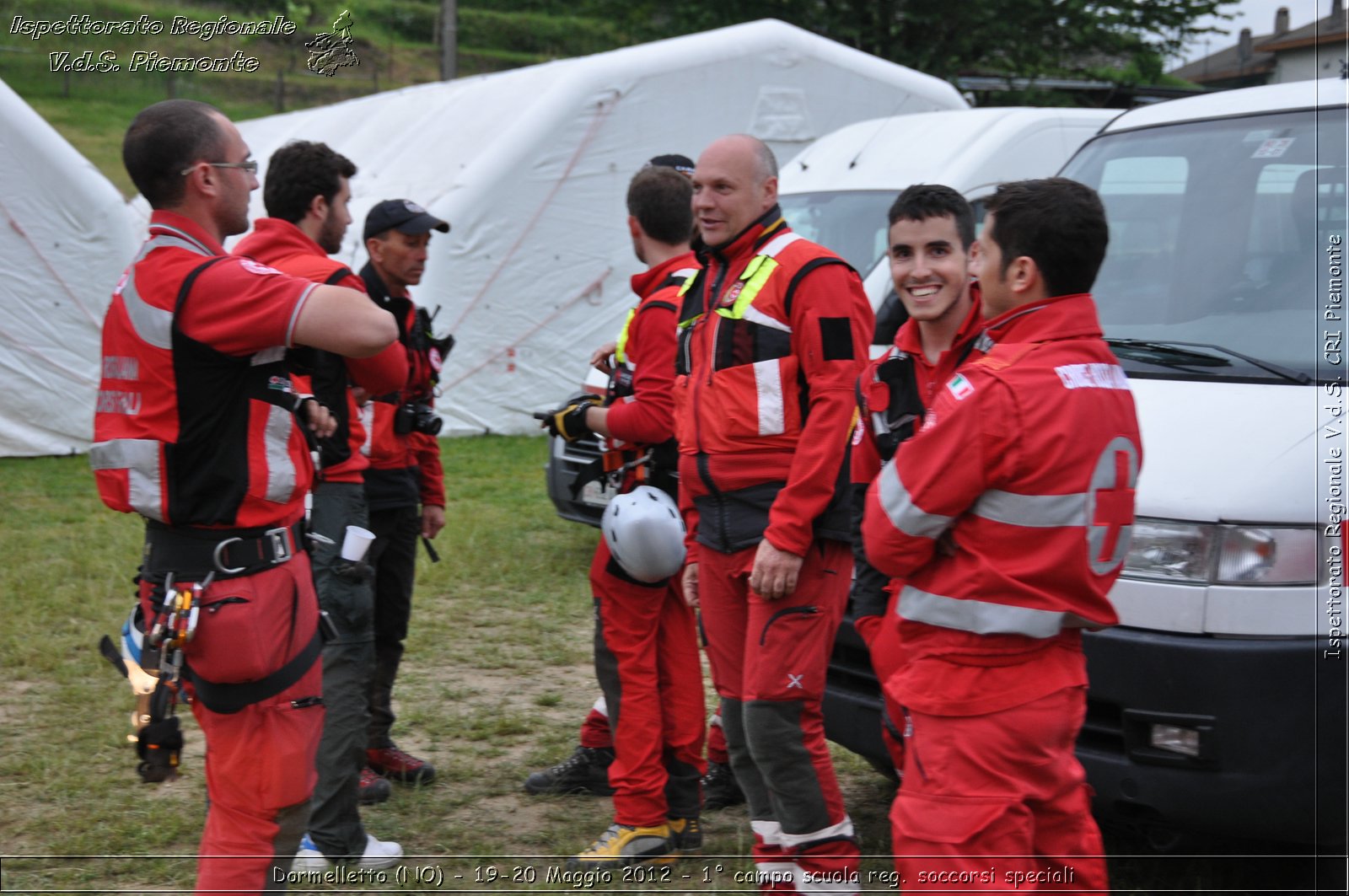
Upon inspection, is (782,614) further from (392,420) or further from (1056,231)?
(392,420)

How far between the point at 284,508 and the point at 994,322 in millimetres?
1779

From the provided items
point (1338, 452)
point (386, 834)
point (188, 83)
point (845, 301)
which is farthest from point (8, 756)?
point (188, 83)

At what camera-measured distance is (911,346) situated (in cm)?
349

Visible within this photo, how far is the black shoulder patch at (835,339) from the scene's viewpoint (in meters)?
3.57

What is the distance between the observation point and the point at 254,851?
3.03 metres

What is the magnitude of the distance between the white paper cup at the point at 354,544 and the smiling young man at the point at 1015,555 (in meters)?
1.98

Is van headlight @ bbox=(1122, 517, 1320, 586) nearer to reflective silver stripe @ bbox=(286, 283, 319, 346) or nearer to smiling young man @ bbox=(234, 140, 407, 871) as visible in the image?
A: reflective silver stripe @ bbox=(286, 283, 319, 346)

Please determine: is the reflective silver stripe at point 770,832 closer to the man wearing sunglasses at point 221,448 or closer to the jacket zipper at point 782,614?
the jacket zipper at point 782,614

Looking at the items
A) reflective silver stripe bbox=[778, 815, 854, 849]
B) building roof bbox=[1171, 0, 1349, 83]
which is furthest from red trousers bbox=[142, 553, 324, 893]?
building roof bbox=[1171, 0, 1349, 83]

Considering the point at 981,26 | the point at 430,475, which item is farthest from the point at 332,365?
the point at 981,26

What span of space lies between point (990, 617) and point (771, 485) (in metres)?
1.15

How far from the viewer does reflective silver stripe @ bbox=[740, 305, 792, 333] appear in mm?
3625

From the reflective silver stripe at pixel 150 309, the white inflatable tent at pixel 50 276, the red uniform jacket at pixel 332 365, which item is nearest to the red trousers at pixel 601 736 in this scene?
the red uniform jacket at pixel 332 365

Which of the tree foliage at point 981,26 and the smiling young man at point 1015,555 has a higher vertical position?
the tree foliage at point 981,26
